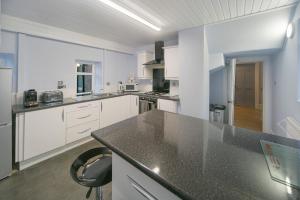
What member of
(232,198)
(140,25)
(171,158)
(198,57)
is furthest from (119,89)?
(232,198)

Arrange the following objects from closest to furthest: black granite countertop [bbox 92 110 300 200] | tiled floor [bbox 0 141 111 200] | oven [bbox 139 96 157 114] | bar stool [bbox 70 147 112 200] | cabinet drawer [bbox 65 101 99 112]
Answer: black granite countertop [bbox 92 110 300 200] → bar stool [bbox 70 147 112 200] → tiled floor [bbox 0 141 111 200] → cabinet drawer [bbox 65 101 99 112] → oven [bbox 139 96 157 114]

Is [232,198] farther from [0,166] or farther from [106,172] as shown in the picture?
[0,166]

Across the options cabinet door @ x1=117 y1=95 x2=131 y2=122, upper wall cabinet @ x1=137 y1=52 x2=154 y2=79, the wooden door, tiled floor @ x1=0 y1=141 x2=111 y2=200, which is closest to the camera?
tiled floor @ x1=0 y1=141 x2=111 y2=200

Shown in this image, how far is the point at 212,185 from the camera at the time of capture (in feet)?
2.04

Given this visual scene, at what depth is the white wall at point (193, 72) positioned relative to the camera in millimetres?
2869

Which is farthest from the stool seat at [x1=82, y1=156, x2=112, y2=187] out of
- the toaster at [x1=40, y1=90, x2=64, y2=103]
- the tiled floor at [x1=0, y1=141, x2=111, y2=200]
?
the toaster at [x1=40, y1=90, x2=64, y2=103]

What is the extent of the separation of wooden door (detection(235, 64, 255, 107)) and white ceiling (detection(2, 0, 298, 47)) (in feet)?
17.2

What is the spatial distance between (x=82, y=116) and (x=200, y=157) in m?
2.74

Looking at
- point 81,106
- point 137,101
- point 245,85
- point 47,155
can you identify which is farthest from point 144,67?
point 245,85

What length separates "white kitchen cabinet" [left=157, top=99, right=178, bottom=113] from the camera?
3.32 m

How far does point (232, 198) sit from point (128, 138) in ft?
2.45

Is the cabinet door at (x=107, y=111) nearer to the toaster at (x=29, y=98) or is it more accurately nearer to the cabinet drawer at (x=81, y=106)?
the cabinet drawer at (x=81, y=106)

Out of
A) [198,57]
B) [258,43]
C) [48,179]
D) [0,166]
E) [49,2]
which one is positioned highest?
[49,2]

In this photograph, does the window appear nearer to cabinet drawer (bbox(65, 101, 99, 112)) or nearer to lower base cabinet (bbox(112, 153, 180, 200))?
cabinet drawer (bbox(65, 101, 99, 112))
